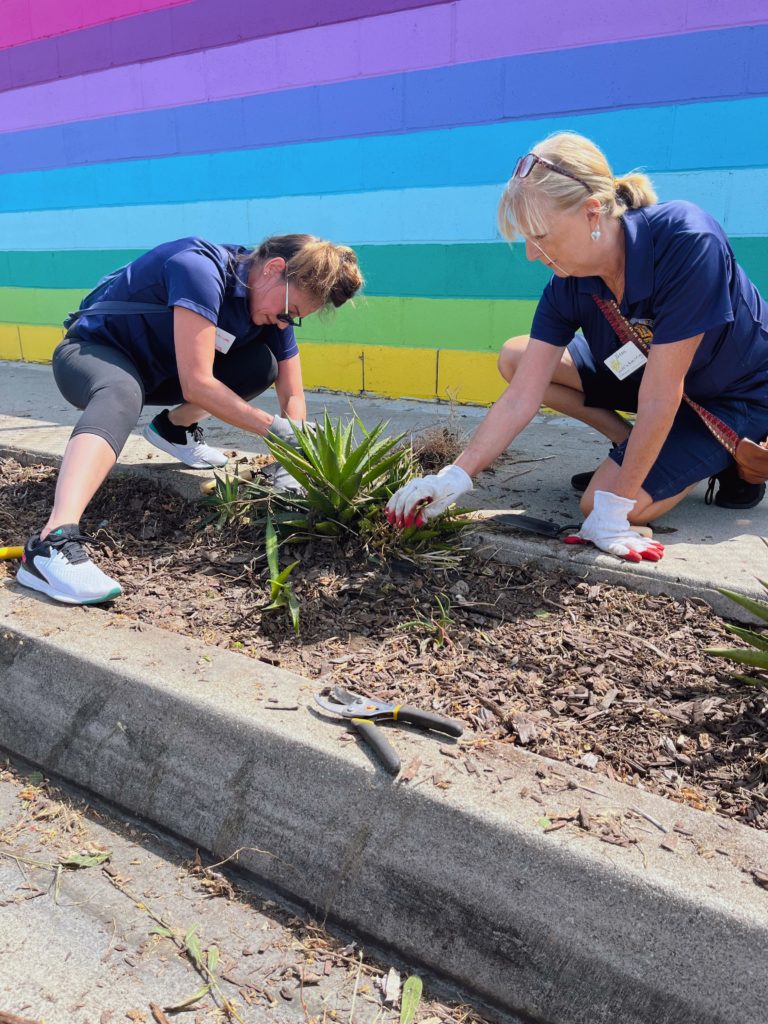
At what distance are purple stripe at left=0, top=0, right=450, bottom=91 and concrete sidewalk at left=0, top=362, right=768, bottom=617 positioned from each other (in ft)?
7.74

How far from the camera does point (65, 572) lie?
8.91ft

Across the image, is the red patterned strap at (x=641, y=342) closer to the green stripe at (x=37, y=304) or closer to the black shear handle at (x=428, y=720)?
the black shear handle at (x=428, y=720)

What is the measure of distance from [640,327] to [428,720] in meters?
1.60

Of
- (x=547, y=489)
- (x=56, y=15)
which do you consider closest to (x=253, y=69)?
(x=56, y=15)

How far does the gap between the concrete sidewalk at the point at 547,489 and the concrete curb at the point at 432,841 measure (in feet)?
3.11

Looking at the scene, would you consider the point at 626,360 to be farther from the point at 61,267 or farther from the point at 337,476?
the point at 61,267

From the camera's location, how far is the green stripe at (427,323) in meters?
5.14

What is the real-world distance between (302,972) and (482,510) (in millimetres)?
1859

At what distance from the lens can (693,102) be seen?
14.0 feet

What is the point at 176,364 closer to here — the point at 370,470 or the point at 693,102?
the point at 370,470

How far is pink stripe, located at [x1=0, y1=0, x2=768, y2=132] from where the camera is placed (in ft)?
14.0

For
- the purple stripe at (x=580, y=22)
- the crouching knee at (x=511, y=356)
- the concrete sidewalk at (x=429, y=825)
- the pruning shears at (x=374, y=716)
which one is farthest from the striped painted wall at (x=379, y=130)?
the pruning shears at (x=374, y=716)

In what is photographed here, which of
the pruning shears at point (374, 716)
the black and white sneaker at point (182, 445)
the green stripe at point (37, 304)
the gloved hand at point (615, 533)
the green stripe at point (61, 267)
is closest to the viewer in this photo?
the pruning shears at point (374, 716)

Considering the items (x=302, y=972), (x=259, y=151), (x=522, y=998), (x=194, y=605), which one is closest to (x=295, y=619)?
(x=194, y=605)
